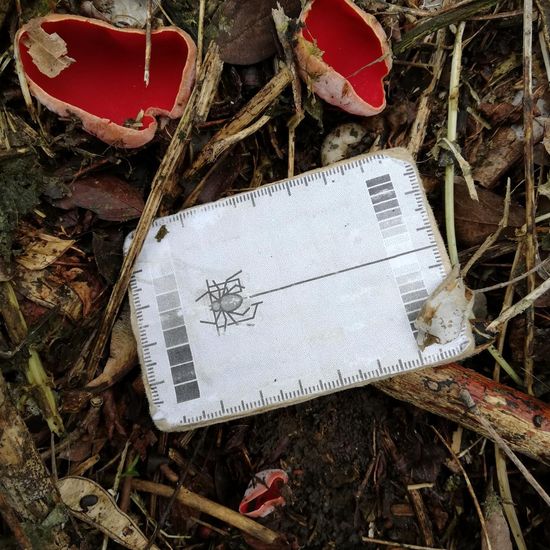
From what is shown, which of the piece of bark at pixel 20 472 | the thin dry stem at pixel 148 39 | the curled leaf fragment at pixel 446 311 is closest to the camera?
the piece of bark at pixel 20 472

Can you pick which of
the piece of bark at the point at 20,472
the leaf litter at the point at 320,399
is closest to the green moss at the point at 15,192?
the leaf litter at the point at 320,399

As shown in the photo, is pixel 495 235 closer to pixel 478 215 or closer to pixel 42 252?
pixel 478 215

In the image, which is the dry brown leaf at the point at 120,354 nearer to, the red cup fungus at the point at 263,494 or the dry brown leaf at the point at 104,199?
the dry brown leaf at the point at 104,199

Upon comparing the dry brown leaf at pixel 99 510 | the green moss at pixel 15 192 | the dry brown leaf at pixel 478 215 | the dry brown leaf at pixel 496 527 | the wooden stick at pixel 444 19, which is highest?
the wooden stick at pixel 444 19

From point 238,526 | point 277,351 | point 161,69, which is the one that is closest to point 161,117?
point 161,69

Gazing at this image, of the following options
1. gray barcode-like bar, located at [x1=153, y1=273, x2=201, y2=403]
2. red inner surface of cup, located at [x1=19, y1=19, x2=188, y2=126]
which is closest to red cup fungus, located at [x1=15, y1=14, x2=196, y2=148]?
red inner surface of cup, located at [x1=19, y1=19, x2=188, y2=126]
